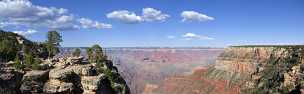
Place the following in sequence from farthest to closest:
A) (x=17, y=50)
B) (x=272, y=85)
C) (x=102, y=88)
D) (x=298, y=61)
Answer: (x=298, y=61)
(x=272, y=85)
(x=17, y=50)
(x=102, y=88)

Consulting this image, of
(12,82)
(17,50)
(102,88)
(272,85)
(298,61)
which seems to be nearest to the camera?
(12,82)

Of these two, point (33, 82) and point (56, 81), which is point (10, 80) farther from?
point (56, 81)

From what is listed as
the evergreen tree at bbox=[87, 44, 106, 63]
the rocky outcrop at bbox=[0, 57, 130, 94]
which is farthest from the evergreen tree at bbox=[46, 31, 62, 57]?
the rocky outcrop at bbox=[0, 57, 130, 94]

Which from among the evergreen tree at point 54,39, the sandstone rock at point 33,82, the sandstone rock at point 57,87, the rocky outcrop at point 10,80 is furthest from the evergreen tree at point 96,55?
the rocky outcrop at point 10,80

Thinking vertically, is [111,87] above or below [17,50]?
below

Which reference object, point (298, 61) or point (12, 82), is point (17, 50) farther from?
point (298, 61)

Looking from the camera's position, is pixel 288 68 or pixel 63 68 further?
pixel 288 68

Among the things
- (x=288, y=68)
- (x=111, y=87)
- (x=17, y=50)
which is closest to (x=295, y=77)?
(x=288, y=68)

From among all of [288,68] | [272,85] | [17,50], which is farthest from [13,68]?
[288,68]

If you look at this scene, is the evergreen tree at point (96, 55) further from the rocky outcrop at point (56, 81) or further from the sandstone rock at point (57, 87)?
the sandstone rock at point (57, 87)

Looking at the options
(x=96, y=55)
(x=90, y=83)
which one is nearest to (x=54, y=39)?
(x=96, y=55)
